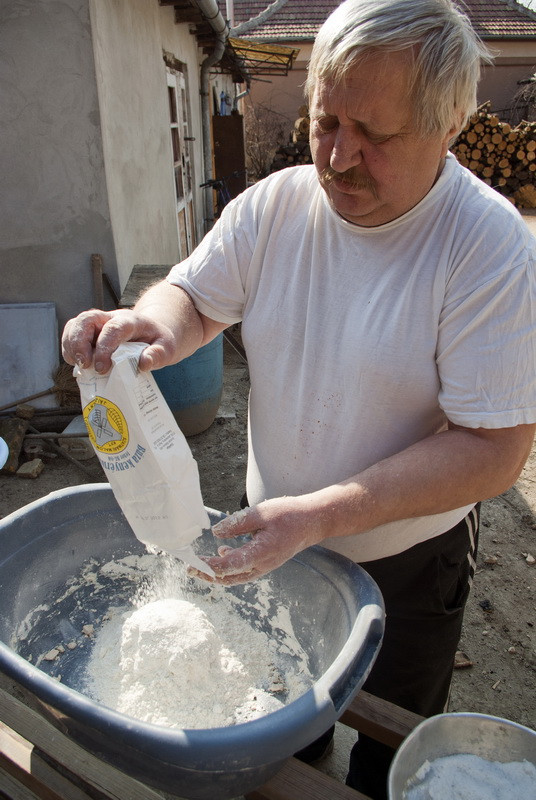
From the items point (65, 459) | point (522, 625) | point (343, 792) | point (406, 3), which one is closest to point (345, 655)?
point (343, 792)

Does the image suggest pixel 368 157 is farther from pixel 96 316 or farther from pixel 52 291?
pixel 52 291

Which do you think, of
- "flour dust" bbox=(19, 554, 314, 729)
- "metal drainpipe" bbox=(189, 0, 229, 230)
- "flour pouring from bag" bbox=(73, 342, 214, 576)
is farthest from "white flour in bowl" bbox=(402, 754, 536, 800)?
"metal drainpipe" bbox=(189, 0, 229, 230)

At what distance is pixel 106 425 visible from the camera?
3.68 feet

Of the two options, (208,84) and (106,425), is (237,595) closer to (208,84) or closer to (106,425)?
(106,425)

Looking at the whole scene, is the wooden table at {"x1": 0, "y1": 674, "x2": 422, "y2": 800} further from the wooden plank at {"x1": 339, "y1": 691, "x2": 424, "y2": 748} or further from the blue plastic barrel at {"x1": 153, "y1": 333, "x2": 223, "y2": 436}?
the blue plastic barrel at {"x1": 153, "y1": 333, "x2": 223, "y2": 436}

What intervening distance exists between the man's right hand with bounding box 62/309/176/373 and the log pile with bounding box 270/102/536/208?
1062 centimetres

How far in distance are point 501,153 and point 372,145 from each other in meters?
11.7

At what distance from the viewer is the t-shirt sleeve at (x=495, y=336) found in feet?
3.53

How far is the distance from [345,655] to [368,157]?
2.97 ft

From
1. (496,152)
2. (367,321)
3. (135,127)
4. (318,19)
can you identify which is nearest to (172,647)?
(367,321)

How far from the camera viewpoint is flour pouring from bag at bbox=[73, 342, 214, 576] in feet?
3.64

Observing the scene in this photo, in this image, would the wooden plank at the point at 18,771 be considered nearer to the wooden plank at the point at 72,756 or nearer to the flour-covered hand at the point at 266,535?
the wooden plank at the point at 72,756

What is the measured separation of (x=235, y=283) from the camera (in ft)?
4.72

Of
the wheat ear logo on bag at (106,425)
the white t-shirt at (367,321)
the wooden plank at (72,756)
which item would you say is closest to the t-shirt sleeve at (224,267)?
the white t-shirt at (367,321)
